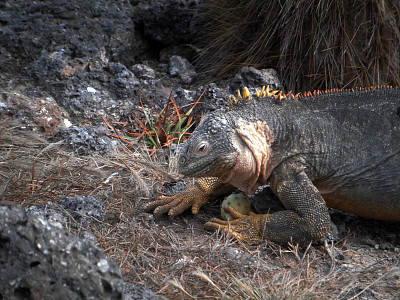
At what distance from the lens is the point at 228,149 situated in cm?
320

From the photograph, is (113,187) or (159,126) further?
(159,126)

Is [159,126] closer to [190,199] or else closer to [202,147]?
[190,199]

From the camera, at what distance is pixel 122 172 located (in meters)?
4.23

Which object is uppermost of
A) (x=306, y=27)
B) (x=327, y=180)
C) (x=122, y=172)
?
(x=306, y=27)

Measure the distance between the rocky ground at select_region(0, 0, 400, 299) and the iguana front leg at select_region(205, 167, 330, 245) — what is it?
0.11m

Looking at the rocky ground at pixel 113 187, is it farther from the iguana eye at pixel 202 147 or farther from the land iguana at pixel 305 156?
the iguana eye at pixel 202 147

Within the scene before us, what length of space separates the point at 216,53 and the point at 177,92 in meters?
1.01

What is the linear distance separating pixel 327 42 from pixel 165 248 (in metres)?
3.37

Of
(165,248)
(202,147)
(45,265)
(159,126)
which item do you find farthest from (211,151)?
(159,126)

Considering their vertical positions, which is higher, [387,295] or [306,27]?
[306,27]

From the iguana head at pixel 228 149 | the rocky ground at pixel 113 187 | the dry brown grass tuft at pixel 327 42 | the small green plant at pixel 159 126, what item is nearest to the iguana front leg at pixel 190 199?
the rocky ground at pixel 113 187

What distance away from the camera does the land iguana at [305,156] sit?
3.24 meters

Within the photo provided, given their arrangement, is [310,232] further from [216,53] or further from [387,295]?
[216,53]

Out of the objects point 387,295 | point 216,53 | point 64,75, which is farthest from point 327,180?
point 64,75
